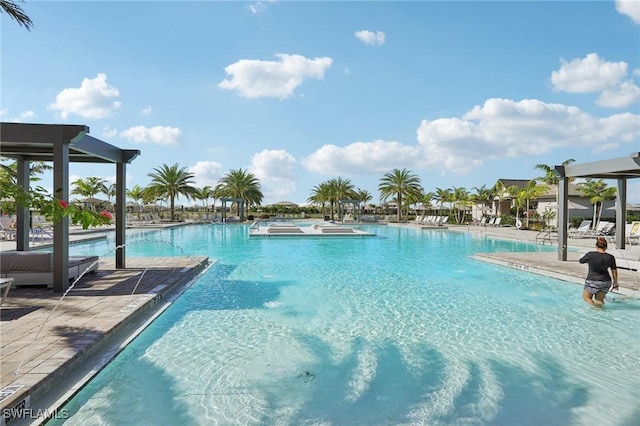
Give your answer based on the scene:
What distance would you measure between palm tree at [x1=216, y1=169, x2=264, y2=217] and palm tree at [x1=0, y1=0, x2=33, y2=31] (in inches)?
1481

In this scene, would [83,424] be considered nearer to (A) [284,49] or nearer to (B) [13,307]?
(B) [13,307]

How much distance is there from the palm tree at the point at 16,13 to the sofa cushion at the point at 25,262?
543 cm

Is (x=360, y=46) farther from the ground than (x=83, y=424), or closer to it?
farther from the ground

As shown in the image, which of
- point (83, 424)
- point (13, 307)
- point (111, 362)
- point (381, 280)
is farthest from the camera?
point (381, 280)

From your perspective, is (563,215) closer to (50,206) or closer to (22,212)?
(50,206)

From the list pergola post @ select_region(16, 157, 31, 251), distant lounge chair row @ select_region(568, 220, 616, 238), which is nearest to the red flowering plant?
pergola post @ select_region(16, 157, 31, 251)

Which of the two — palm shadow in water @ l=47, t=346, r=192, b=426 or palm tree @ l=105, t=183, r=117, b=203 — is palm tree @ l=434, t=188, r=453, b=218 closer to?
palm shadow in water @ l=47, t=346, r=192, b=426

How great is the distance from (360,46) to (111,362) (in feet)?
51.6

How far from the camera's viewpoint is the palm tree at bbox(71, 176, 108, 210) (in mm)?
47662

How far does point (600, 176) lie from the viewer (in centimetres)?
1128

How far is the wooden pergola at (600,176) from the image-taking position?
9.57m

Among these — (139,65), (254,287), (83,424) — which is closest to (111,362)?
(83,424)

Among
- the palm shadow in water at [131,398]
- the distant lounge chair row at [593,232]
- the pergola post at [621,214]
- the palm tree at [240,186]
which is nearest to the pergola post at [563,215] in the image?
the pergola post at [621,214]

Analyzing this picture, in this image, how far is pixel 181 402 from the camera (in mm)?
3711
